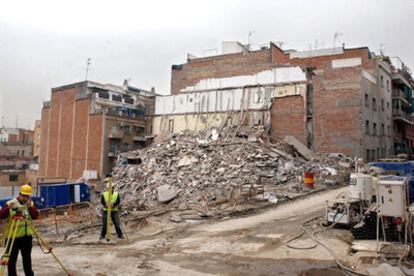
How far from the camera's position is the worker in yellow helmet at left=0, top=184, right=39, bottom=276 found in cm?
602

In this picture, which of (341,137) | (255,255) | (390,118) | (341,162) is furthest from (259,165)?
(390,118)

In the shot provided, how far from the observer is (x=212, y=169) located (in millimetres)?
22594

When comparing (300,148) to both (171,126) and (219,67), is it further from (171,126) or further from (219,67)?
(219,67)

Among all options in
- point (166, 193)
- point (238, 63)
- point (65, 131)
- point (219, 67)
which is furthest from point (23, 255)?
point (65, 131)

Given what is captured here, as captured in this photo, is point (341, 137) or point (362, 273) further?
point (341, 137)

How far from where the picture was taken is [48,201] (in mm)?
23453

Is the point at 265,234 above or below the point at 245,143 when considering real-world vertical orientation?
below

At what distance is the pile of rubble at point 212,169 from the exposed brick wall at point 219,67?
1045cm

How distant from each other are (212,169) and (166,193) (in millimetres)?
3638

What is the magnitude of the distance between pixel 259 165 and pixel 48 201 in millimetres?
13653

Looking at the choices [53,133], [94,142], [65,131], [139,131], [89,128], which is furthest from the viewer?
[53,133]

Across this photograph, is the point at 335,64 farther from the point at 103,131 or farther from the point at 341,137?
the point at 103,131

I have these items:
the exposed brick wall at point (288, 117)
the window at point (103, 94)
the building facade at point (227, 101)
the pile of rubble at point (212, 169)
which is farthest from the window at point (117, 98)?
the exposed brick wall at point (288, 117)

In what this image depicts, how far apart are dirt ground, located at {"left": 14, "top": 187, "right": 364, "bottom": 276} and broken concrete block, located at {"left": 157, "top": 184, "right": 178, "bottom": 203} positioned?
26.8ft
